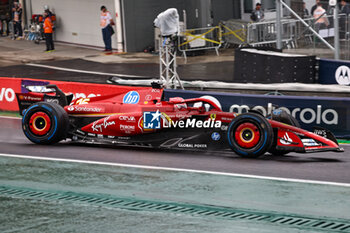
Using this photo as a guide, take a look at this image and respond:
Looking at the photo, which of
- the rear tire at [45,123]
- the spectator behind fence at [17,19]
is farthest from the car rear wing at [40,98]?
the spectator behind fence at [17,19]

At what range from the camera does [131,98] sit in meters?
12.8

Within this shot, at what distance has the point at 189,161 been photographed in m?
11.9

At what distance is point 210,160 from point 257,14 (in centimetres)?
1923

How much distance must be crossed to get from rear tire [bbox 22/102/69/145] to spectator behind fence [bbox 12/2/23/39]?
895 inches

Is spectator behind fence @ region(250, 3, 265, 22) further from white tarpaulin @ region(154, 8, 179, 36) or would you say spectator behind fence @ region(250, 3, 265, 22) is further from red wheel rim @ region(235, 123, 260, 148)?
red wheel rim @ region(235, 123, 260, 148)

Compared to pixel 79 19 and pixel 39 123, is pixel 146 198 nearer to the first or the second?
pixel 39 123

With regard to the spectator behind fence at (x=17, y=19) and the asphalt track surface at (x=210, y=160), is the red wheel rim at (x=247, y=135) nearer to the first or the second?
the asphalt track surface at (x=210, y=160)

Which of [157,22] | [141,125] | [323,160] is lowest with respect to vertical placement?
[323,160]

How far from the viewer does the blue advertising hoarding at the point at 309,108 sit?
46.8 ft

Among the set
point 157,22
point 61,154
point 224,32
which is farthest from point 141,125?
point 224,32

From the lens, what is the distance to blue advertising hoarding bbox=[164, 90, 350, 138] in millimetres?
14258

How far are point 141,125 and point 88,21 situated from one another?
20545 millimetres

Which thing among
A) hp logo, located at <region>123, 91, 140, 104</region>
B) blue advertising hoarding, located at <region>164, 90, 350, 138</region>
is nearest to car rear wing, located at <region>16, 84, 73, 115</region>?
hp logo, located at <region>123, 91, 140, 104</region>

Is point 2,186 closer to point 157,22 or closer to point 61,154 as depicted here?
point 61,154
